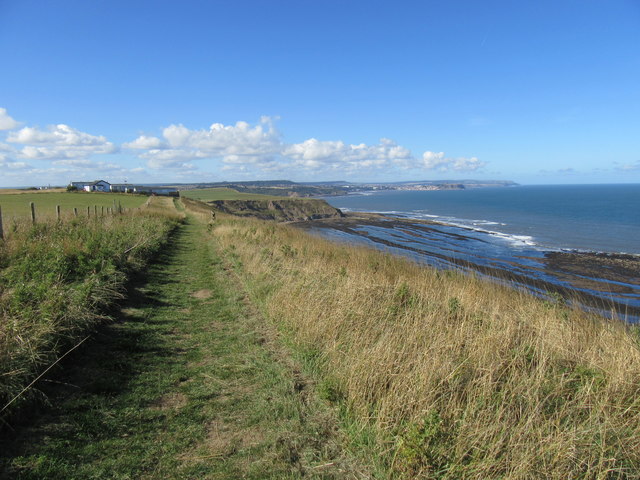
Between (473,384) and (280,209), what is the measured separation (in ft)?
275

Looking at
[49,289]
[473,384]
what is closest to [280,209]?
[49,289]

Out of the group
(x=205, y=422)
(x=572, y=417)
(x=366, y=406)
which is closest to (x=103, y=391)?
(x=205, y=422)

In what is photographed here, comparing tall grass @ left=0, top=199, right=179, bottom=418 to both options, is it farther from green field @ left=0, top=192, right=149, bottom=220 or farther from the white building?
the white building

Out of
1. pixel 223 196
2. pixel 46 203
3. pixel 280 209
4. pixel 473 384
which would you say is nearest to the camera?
pixel 473 384

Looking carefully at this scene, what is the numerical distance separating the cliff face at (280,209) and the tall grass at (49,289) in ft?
214

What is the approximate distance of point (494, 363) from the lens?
12.7 feet

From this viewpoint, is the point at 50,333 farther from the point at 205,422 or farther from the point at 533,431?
the point at 533,431

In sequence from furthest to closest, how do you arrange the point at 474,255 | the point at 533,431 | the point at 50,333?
the point at 474,255
the point at 50,333
the point at 533,431

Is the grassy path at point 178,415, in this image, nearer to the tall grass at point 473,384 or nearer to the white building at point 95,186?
the tall grass at point 473,384

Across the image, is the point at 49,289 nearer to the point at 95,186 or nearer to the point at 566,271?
the point at 566,271

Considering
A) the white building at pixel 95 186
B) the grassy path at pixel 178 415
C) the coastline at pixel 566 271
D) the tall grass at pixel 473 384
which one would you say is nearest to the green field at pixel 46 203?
the grassy path at pixel 178 415

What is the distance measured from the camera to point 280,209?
86.3 meters

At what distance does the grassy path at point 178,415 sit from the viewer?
298 centimetres

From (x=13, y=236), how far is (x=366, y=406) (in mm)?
10100
